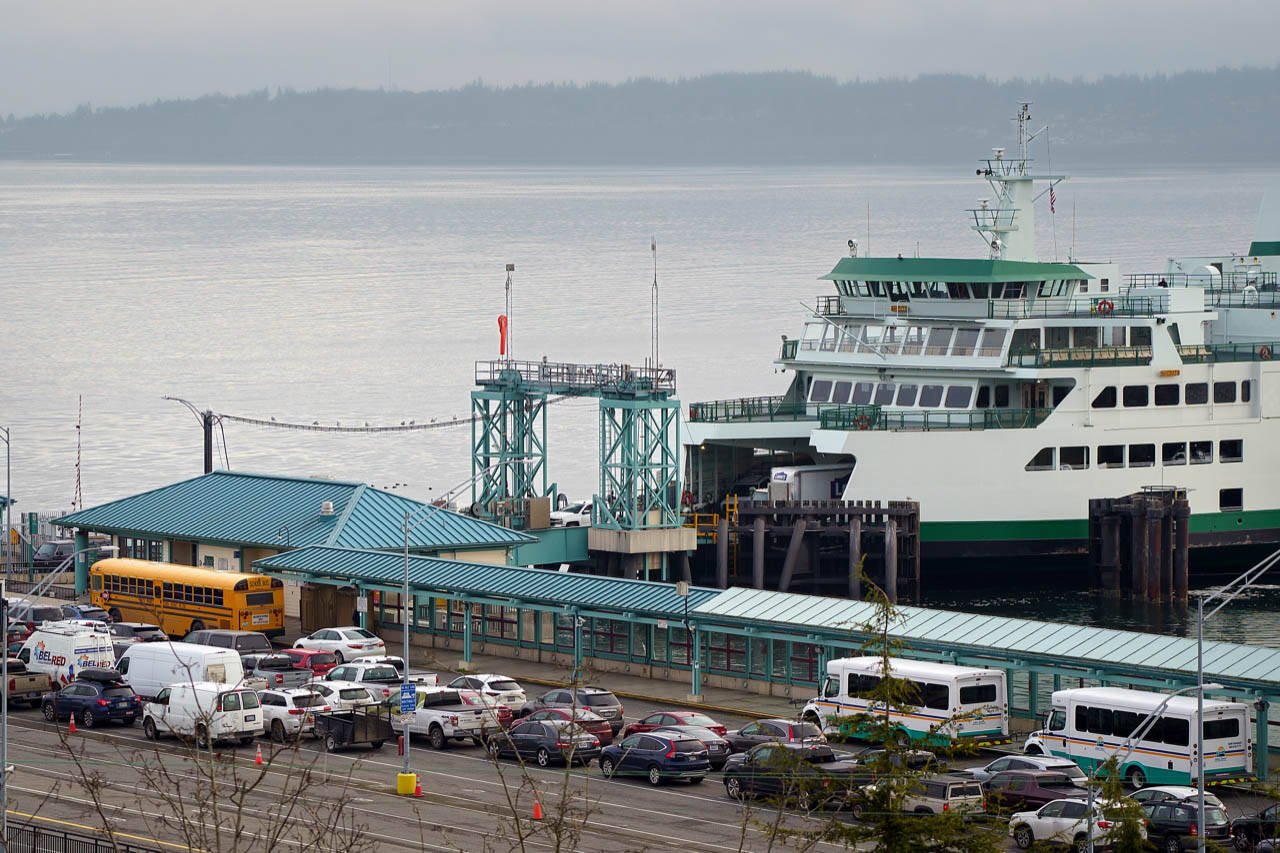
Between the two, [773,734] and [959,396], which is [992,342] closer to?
[959,396]

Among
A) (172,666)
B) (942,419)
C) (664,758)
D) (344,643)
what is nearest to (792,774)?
(664,758)

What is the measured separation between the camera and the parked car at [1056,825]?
3384cm

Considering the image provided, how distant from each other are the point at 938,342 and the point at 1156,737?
118 feet

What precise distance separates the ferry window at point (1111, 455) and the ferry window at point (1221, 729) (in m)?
34.1

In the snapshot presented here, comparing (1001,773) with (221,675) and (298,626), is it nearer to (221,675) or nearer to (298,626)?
(221,675)

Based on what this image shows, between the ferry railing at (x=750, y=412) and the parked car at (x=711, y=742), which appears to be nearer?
the parked car at (x=711, y=742)

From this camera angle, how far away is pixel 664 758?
129 feet

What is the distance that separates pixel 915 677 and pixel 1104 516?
1199 inches

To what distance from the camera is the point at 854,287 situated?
76750mm

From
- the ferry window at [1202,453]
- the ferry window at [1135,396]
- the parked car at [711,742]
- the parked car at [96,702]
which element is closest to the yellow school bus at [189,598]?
the parked car at [96,702]

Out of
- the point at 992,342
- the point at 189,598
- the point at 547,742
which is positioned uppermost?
the point at 992,342

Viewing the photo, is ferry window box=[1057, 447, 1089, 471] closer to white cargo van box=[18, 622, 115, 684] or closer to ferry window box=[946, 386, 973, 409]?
ferry window box=[946, 386, 973, 409]

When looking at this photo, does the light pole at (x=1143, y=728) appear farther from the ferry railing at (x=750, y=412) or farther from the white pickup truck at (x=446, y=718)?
the ferry railing at (x=750, y=412)

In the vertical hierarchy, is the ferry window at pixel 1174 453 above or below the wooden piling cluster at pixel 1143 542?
above
